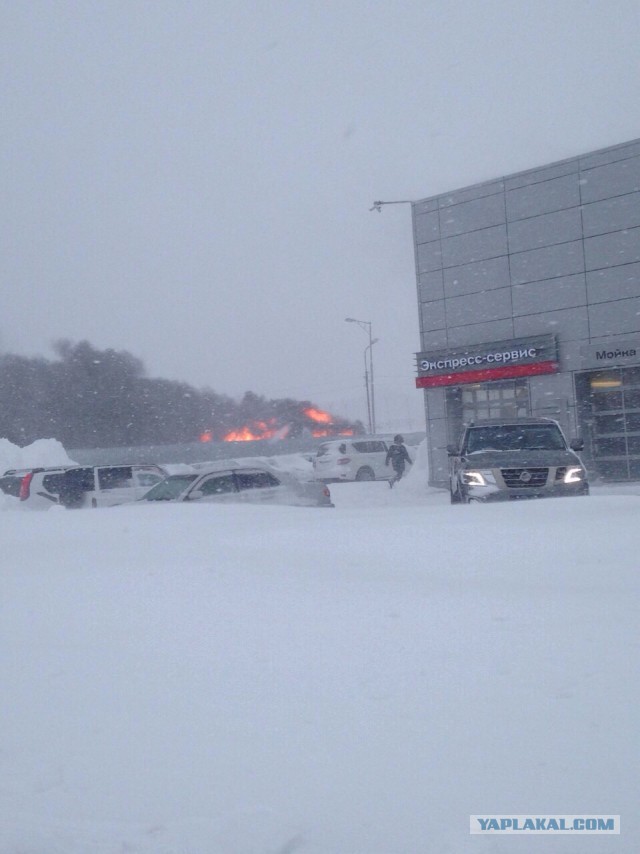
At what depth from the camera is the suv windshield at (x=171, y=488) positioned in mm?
11211

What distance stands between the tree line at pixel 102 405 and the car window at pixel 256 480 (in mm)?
34196

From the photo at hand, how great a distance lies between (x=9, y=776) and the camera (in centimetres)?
309

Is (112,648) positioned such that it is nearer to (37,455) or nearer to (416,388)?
(416,388)

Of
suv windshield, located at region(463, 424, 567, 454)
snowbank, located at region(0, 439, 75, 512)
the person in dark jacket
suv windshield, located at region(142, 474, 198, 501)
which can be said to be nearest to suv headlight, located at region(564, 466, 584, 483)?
suv windshield, located at region(463, 424, 567, 454)

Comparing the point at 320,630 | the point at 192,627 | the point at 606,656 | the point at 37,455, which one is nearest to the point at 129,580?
the point at 192,627

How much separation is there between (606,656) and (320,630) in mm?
1408

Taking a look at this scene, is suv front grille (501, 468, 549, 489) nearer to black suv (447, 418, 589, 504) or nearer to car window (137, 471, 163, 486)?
black suv (447, 418, 589, 504)

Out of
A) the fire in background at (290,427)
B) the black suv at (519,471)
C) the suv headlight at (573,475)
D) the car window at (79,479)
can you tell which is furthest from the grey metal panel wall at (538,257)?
the fire in background at (290,427)

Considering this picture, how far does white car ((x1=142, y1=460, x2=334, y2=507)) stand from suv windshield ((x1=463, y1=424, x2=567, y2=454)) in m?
2.93

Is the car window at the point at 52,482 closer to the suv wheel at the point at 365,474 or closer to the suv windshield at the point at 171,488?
the suv windshield at the point at 171,488

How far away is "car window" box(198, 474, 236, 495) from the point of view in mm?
11070

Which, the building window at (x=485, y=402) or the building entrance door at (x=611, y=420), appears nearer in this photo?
the building entrance door at (x=611, y=420)

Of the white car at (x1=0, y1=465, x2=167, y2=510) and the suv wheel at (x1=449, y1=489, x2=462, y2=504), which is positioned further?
the white car at (x1=0, y1=465, x2=167, y2=510)

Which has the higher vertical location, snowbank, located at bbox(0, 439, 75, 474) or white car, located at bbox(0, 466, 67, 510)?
snowbank, located at bbox(0, 439, 75, 474)
